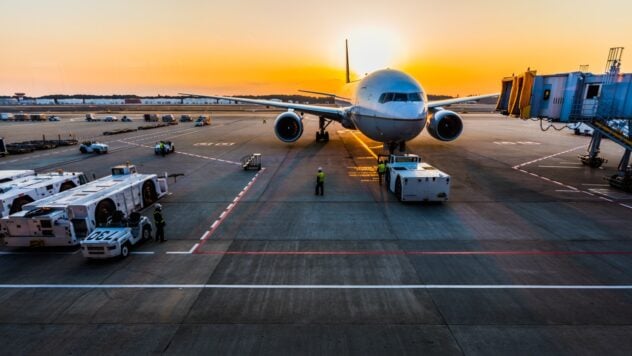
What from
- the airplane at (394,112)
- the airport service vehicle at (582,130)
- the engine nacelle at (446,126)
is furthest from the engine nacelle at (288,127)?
the airport service vehicle at (582,130)

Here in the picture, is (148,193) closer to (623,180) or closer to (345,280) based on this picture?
(345,280)

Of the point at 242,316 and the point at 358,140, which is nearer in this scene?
the point at 242,316

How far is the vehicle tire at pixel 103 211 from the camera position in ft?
45.2

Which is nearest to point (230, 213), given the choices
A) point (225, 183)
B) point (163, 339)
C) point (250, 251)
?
point (250, 251)

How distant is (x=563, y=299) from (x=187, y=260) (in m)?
11.9

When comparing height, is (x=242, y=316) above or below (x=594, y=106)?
below

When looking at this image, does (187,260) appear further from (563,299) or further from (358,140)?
(358,140)

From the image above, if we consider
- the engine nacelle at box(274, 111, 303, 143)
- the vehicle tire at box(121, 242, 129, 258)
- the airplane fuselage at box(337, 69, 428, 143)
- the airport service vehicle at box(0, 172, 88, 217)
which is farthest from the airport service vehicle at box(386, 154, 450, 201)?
the airport service vehicle at box(0, 172, 88, 217)

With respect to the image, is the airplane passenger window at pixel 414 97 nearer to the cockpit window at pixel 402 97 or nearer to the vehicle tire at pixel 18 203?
the cockpit window at pixel 402 97

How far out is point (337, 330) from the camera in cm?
816

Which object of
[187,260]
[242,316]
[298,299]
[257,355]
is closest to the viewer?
[257,355]

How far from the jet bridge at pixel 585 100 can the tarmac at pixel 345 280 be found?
4.24 m

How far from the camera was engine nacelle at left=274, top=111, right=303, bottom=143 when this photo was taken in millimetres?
33969

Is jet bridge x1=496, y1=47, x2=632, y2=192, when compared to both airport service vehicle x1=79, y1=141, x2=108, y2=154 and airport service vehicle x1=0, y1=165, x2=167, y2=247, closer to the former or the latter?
airport service vehicle x1=0, y1=165, x2=167, y2=247
